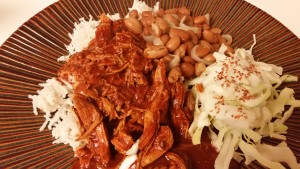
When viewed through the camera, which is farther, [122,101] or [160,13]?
[160,13]

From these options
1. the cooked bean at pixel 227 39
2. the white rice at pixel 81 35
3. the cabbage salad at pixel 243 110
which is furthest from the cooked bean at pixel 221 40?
the white rice at pixel 81 35

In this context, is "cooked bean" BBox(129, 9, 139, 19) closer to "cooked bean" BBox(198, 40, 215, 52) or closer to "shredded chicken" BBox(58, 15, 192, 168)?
"shredded chicken" BBox(58, 15, 192, 168)

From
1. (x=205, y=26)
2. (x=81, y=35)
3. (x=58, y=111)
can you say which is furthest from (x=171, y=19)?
(x=58, y=111)

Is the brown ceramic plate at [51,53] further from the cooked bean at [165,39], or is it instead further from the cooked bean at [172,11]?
the cooked bean at [165,39]

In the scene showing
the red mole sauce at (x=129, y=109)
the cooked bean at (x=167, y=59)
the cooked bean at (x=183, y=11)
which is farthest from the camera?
the cooked bean at (x=183, y=11)

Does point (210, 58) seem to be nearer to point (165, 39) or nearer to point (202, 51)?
point (202, 51)

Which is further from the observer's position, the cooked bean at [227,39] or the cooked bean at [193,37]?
the cooked bean at [227,39]

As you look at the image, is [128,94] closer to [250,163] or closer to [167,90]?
[167,90]
